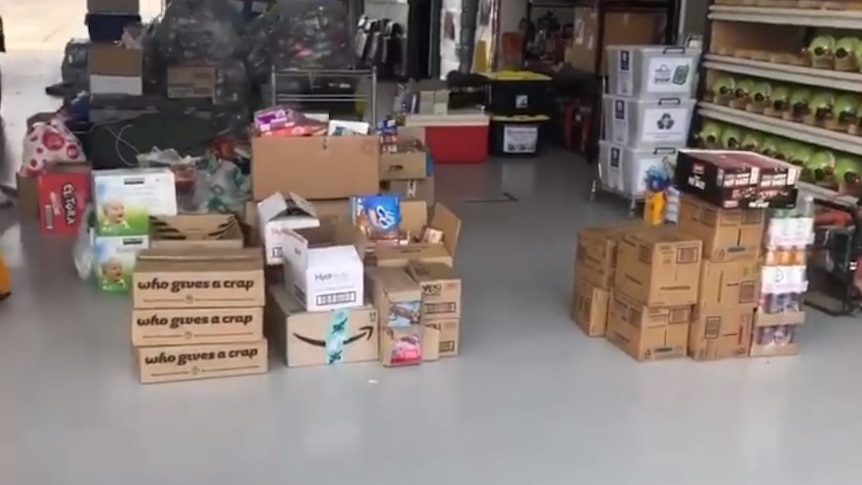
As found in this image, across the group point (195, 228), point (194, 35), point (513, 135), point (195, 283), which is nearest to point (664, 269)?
point (195, 283)

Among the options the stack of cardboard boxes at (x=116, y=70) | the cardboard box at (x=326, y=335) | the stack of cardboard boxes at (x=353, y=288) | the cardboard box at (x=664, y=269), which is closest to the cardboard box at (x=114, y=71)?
the stack of cardboard boxes at (x=116, y=70)

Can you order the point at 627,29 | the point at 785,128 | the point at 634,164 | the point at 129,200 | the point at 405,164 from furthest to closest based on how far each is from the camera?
the point at 627,29
the point at 634,164
the point at 405,164
the point at 785,128
the point at 129,200

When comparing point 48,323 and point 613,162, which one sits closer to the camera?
point 48,323

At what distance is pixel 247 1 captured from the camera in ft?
32.9

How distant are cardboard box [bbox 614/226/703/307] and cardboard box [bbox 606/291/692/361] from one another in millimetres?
34

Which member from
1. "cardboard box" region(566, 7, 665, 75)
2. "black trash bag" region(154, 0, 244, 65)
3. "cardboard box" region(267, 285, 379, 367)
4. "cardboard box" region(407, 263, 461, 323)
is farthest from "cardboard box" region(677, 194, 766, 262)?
"black trash bag" region(154, 0, 244, 65)

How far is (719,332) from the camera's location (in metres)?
3.80

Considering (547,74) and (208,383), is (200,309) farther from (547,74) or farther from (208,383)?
(547,74)

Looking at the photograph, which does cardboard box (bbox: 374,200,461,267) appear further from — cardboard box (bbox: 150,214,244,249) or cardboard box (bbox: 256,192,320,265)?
cardboard box (bbox: 150,214,244,249)

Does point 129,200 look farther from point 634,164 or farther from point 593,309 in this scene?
point 634,164

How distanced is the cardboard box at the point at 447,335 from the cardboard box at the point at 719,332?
0.91 metres

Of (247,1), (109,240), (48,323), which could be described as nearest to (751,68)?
(109,240)

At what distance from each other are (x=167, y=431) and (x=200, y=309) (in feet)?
1.68

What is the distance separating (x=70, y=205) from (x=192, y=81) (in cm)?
261
